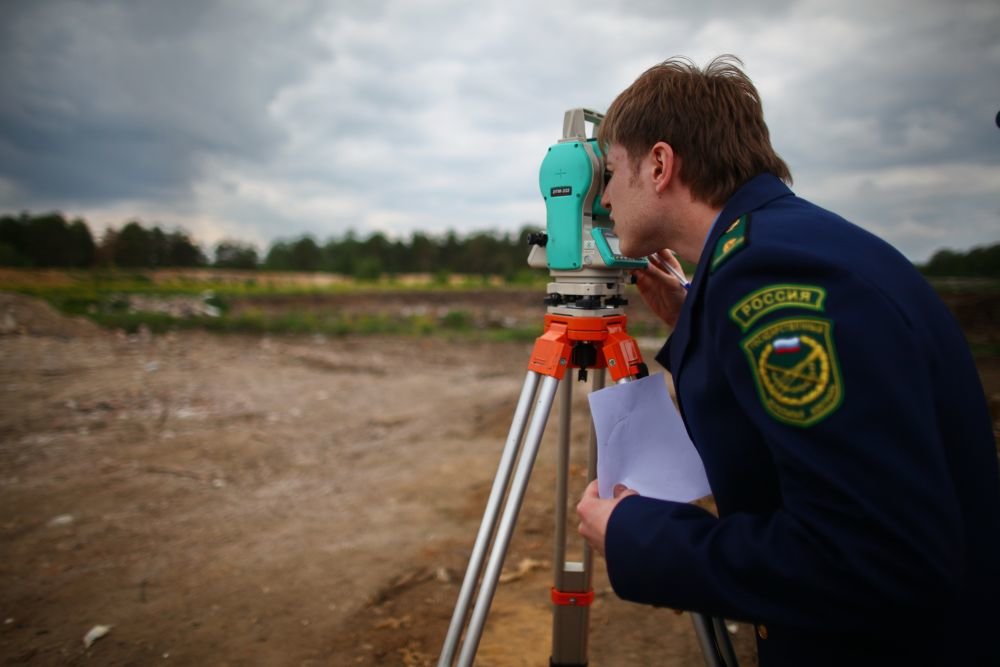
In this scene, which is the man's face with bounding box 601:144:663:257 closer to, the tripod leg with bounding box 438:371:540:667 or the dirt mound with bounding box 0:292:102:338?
the tripod leg with bounding box 438:371:540:667

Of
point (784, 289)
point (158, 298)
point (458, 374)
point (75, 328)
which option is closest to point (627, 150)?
point (784, 289)

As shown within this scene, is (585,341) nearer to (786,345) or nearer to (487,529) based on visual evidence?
(487,529)

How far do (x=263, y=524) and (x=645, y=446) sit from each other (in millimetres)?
3767

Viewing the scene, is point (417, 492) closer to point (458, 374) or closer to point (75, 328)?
point (458, 374)

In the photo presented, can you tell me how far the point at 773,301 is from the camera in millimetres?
871

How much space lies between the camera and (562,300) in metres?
2.02

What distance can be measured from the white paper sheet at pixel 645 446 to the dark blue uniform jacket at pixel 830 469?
224 millimetres

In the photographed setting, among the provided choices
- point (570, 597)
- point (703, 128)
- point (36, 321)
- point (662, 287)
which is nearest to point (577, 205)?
point (662, 287)

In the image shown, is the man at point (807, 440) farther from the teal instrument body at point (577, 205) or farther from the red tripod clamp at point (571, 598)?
the red tripod clamp at point (571, 598)

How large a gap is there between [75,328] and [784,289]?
14.8 meters

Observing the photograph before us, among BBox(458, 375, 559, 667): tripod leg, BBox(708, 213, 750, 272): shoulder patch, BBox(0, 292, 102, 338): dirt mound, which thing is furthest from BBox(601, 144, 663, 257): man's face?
BBox(0, 292, 102, 338): dirt mound

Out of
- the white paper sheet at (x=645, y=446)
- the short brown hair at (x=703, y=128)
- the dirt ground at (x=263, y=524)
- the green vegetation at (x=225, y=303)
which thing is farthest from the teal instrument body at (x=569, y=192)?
the green vegetation at (x=225, y=303)

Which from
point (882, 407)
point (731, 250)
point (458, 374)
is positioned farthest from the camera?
point (458, 374)

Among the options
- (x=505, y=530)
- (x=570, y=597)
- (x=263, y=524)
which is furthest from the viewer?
(x=263, y=524)
